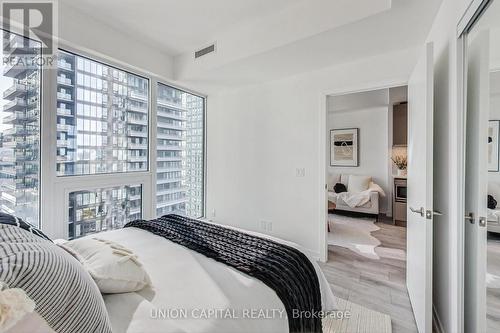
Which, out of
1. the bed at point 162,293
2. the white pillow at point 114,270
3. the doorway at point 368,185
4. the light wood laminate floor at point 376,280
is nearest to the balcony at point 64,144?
the bed at point 162,293

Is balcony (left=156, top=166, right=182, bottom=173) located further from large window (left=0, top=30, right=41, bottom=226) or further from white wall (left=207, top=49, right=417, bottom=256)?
large window (left=0, top=30, right=41, bottom=226)

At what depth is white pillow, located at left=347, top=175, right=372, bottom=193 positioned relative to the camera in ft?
16.7

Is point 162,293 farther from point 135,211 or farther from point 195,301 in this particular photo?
point 135,211

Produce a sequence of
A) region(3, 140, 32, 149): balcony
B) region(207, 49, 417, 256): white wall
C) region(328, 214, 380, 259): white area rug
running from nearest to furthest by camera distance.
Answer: region(3, 140, 32, 149): balcony → region(207, 49, 417, 256): white wall → region(328, 214, 380, 259): white area rug

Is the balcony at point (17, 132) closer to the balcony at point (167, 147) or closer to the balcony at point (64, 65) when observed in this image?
the balcony at point (64, 65)

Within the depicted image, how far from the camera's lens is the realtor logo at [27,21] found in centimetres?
192

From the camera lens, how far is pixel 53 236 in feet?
7.29

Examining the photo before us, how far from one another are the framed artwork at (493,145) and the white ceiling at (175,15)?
68.2 inches

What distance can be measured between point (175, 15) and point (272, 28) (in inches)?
37.4

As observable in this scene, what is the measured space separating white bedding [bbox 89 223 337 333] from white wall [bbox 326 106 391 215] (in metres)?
4.56

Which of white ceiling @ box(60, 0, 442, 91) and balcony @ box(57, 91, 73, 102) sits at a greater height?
white ceiling @ box(60, 0, 442, 91)

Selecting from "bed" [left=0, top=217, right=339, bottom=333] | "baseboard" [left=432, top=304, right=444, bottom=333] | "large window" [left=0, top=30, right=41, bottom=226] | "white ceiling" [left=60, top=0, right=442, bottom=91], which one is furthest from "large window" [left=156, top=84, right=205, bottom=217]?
"baseboard" [left=432, top=304, right=444, bottom=333]

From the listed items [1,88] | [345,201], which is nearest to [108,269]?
[1,88]

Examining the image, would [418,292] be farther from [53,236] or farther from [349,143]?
[349,143]
